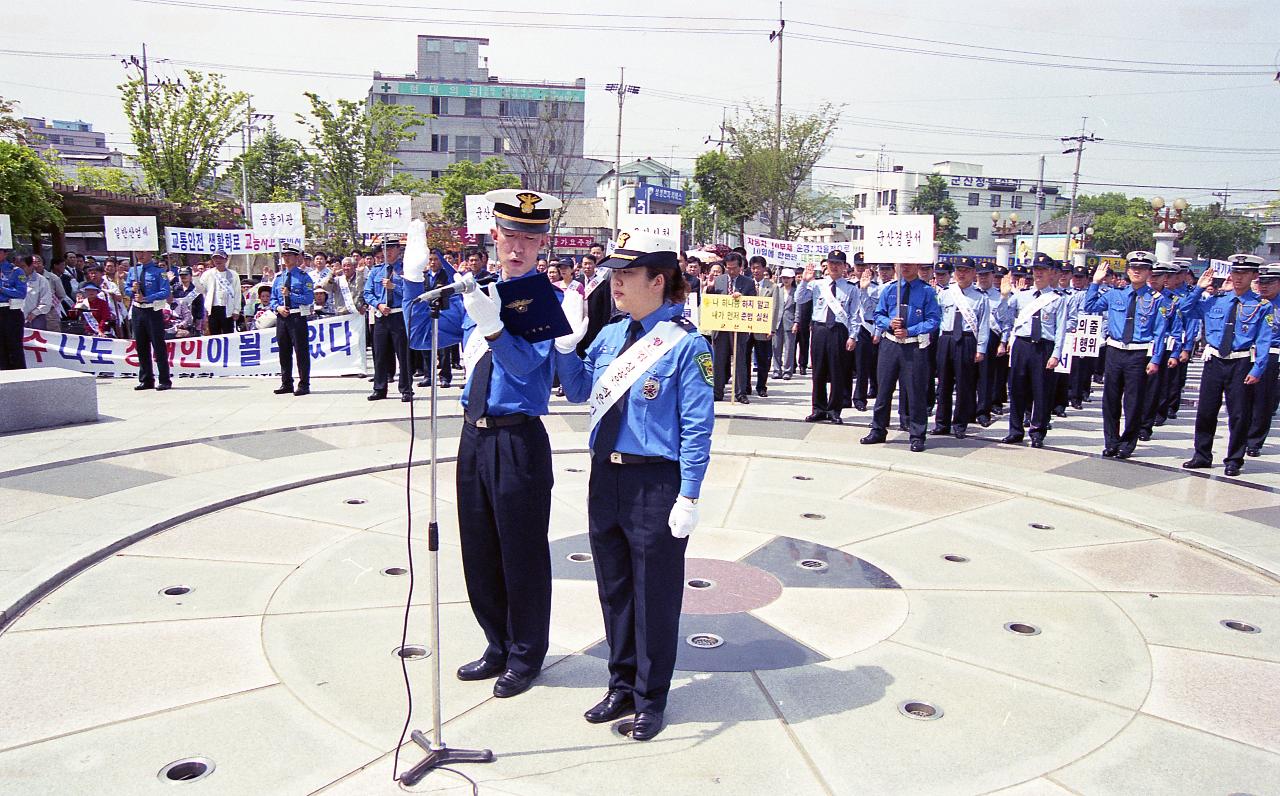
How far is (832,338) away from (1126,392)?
3.53m

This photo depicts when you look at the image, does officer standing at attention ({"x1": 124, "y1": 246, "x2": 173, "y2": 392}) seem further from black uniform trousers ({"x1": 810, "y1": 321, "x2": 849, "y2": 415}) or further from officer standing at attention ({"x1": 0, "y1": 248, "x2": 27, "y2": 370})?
black uniform trousers ({"x1": 810, "y1": 321, "x2": 849, "y2": 415})

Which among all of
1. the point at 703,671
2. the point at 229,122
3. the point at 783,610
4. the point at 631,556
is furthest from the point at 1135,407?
the point at 229,122

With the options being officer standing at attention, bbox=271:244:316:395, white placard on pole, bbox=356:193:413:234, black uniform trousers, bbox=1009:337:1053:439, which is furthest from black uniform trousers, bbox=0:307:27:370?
black uniform trousers, bbox=1009:337:1053:439

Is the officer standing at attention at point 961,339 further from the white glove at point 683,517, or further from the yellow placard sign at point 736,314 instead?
the white glove at point 683,517

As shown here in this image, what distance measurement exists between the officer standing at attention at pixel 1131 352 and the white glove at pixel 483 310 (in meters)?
8.07

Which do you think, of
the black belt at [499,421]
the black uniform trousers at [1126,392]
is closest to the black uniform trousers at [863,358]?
the black uniform trousers at [1126,392]

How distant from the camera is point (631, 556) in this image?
12.1 feet

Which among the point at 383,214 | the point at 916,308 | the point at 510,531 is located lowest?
the point at 510,531

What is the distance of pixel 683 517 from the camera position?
3.38 metres

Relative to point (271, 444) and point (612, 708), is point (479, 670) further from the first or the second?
point (271, 444)

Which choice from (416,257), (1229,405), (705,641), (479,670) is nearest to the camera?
(416,257)

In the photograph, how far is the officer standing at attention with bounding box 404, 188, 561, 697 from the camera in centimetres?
364

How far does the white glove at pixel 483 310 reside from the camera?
3293 mm

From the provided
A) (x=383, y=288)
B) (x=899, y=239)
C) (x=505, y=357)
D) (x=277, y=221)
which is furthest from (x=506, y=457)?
(x=277, y=221)
